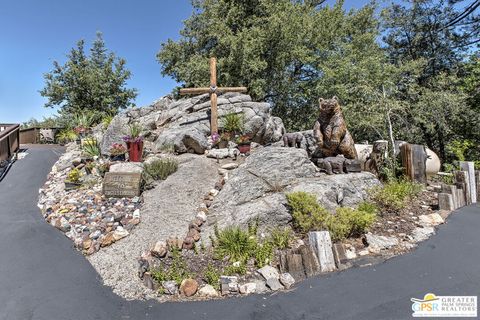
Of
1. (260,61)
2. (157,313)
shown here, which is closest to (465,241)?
(157,313)

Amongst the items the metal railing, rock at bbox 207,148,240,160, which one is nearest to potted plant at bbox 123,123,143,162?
rock at bbox 207,148,240,160

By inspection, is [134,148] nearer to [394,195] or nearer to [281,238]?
[281,238]

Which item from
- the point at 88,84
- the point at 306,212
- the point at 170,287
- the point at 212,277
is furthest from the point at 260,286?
the point at 88,84

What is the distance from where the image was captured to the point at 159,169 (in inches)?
235

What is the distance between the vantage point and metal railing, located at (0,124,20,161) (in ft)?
23.9

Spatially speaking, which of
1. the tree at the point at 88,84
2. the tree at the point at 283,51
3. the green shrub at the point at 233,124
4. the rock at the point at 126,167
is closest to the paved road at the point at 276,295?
the rock at the point at 126,167

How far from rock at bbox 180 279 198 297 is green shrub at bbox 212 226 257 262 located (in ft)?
1.80

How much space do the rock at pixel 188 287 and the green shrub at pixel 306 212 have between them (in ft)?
5.70

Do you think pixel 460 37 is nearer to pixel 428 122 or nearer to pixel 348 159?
pixel 428 122

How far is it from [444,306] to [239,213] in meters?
2.71

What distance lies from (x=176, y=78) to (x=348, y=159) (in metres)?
12.1

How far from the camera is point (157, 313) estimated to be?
2.62 m

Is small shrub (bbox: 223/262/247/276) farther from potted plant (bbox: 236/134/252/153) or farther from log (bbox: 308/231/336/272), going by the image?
potted plant (bbox: 236/134/252/153)

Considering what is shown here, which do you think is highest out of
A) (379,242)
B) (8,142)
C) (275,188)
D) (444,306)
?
(8,142)
